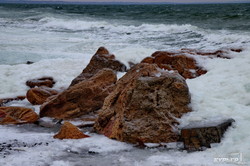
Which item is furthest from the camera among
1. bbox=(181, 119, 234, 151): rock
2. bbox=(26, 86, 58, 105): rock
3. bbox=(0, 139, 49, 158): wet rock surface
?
bbox=(26, 86, 58, 105): rock

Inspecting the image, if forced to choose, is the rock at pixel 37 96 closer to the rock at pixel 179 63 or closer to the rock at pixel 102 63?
the rock at pixel 102 63

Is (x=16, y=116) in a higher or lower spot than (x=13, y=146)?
lower

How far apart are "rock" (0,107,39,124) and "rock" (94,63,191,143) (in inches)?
51.0

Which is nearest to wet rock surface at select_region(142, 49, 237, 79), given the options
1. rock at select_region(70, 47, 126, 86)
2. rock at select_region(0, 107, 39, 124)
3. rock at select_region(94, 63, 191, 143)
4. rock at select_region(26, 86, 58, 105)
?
rock at select_region(70, 47, 126, 86)

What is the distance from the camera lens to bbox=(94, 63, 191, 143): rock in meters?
4.34

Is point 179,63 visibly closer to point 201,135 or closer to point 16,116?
point 16,116

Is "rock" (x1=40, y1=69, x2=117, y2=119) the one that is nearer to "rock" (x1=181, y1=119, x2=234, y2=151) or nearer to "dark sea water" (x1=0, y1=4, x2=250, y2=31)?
"rock" (x1=181, y1=119, x2=234, y2=151)

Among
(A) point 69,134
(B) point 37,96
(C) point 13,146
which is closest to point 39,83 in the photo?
(B) point 37,96

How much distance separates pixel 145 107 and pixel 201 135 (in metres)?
0.82

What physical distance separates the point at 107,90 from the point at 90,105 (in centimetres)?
47

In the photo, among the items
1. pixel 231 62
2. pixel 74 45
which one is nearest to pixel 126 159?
pixel 231 62

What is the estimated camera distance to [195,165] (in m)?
3.58

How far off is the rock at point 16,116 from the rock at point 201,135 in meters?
2.60

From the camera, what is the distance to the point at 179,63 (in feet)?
26.6
